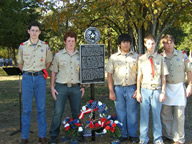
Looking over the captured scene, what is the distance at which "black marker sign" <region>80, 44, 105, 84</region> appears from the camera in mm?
4457

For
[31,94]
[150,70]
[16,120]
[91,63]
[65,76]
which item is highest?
[91,63]

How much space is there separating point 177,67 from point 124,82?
980 mm

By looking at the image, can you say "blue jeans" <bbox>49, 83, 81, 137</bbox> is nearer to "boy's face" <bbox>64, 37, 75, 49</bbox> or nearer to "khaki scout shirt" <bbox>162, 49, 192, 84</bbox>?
"boy's face" <bbox>64, 37, 75, 49</bbox>

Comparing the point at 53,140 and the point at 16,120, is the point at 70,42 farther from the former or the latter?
the point at 16,120

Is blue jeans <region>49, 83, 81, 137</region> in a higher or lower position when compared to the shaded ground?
higher

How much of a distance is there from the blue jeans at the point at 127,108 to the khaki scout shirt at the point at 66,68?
80 cm

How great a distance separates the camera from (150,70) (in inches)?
165

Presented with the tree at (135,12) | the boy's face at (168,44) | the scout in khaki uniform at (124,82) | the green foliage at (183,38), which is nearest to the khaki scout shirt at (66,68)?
the scout in khaki uniform at (124,82)

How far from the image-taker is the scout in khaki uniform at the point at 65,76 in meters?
4.35

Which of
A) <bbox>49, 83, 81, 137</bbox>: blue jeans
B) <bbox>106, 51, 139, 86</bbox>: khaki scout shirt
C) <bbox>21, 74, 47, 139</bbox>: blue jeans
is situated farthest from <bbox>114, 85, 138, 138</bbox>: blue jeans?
<bbox>21, 74, 47, 139</bbox>: blue jeans

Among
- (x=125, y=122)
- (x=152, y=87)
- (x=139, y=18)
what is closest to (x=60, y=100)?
(x=125, y=122)

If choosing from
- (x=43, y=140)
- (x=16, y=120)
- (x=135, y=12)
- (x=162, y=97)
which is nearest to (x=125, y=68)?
(x=162, y=97)

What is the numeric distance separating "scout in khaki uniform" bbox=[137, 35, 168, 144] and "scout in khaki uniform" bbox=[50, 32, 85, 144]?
1136mm

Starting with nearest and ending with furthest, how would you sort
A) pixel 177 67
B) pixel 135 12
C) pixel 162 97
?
1. pixel 162 97
2. pixel 177 67
3. pixel 135 12
